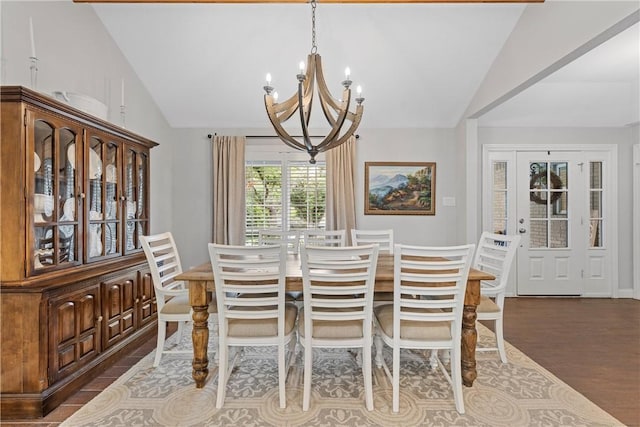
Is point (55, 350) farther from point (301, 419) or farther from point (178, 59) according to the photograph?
point (178, 59)

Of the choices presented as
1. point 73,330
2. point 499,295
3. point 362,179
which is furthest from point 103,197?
point 499,295

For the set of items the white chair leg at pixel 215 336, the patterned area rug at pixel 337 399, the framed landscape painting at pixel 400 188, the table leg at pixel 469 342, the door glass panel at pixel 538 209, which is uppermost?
the framed landscape painting at pixel 400 188

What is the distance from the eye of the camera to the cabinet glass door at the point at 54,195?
205 centimetres

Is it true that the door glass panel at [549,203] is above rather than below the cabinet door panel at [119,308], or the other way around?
above

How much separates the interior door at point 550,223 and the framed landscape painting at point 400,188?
4.25 ft

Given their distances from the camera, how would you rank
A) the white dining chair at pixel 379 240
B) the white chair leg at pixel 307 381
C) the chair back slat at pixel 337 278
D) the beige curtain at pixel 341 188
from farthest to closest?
the beige curtain at pixel 341 188
the white dining chair at pixel 379 240
the white chair leg at pixel 307 381
the chair back slat at pixel 337 278

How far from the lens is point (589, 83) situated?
4125mm

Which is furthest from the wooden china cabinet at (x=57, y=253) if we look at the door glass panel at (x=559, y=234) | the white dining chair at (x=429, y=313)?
the door glass panel at (x=559, y=234)

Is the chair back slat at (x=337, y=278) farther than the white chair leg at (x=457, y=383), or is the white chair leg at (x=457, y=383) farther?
the white chair leg at (x=457, y=383)

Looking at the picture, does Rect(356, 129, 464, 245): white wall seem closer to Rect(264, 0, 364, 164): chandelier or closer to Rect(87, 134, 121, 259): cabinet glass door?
Rect(264, 0, 364, 164): chandelier

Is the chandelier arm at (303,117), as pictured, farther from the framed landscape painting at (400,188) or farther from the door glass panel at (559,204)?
the door glass panel at (559,204)

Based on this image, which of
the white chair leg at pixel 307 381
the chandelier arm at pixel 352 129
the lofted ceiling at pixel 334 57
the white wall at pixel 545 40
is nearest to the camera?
the white chair leg at pixel 307 381

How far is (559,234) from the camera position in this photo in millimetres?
4641

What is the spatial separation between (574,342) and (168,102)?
17.2 ft
